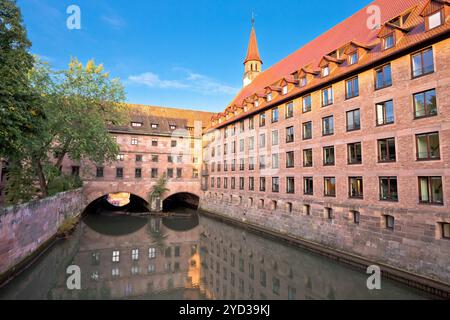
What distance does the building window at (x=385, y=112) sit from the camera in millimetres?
15070

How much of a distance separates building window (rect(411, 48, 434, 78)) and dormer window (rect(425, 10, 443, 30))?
45.5 inches

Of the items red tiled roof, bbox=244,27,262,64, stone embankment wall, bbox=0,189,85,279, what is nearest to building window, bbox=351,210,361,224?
stone embankment wall, bbox=0,189,85,279

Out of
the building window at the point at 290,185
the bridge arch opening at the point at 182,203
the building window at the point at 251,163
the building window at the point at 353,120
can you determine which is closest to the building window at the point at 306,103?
the building window at the point at 353,120

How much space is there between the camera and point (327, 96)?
19.6 m

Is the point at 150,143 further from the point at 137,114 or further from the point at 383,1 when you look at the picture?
the point at 383,1

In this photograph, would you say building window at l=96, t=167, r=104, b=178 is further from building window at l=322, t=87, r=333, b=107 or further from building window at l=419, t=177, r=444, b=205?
building window at l=419, t=177, r=444, b=205

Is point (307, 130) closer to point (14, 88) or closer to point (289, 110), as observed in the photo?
point (289, 110)

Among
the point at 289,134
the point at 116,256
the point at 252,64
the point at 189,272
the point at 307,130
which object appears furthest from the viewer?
the point at 252,64

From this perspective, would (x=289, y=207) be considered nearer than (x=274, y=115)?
Yes

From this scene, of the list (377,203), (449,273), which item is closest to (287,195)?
(377,203)

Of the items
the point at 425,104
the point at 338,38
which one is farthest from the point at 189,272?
the point at 338,38

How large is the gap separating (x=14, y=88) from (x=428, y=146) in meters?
18.9

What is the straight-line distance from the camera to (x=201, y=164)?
139ft

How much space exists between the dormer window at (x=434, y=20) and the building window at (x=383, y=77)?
2.51m
